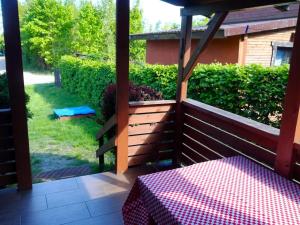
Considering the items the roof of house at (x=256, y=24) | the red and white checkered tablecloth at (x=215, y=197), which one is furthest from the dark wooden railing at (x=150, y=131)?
the roof of house at (x=256, y=24)

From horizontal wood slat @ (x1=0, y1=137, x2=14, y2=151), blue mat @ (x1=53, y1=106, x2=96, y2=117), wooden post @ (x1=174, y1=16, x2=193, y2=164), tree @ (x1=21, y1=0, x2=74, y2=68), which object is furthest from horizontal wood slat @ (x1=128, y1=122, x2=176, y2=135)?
tree @ (x1=21, y1=0, x2=74, y2=68)

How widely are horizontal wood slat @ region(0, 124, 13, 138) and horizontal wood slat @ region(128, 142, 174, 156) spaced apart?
4.42ft

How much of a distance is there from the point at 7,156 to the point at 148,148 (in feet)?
5.31

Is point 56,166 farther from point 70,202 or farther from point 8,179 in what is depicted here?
point 70,202

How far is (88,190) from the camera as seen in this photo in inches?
118

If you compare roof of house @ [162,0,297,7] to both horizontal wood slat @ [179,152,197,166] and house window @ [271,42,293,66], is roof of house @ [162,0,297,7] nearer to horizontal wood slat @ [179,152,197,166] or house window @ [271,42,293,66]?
horizontal wood slat @ [179,152,197,166]

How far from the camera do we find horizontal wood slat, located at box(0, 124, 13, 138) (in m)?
2.80

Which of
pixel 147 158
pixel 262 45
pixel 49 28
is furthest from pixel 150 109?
pixel 49 28

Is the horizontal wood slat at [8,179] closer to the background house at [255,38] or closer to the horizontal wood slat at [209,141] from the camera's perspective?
the horizontal wood slat at [209,141]

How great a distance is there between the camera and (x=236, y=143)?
270cm

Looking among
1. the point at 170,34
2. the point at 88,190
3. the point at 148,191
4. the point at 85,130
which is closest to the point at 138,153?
the point at 88,190

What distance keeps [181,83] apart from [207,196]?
2022mm

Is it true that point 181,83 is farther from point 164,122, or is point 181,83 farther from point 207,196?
point 207,196

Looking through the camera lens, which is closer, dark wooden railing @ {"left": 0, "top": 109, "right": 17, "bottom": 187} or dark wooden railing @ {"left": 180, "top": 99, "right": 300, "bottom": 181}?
dark wooden railing @ {"left": 180, "top": 99, "right": 300, "bottom": 181}
